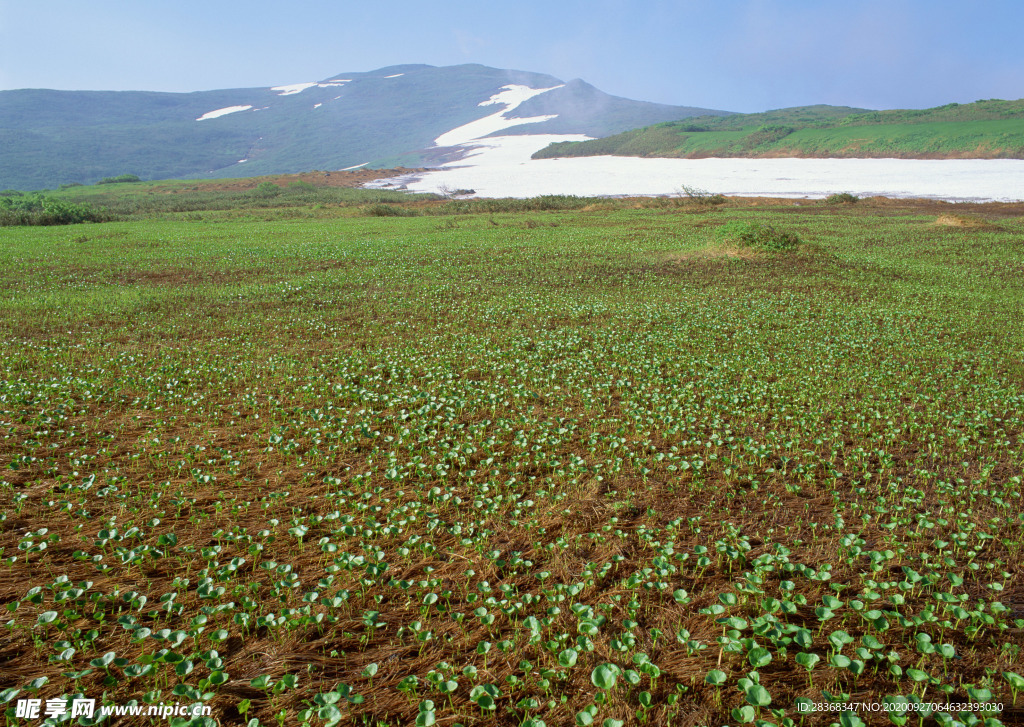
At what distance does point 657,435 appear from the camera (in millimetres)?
7324

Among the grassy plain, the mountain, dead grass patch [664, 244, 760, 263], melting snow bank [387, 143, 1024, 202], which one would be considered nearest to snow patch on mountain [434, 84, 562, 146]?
the mountain

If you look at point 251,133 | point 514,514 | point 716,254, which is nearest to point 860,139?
point 716,254

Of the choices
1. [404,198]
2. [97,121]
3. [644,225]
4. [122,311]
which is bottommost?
[122,311]

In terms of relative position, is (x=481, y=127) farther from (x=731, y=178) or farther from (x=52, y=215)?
(x=52, y=215)

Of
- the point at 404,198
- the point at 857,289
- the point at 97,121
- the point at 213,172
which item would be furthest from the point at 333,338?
the point at 97,121

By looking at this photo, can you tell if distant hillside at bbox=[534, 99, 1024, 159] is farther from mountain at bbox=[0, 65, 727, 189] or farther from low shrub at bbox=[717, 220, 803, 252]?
low shrub at bbox=[717, 220, 803, 252]

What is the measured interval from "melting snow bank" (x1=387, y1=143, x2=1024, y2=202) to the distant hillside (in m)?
4.17

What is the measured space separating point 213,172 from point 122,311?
163 meters

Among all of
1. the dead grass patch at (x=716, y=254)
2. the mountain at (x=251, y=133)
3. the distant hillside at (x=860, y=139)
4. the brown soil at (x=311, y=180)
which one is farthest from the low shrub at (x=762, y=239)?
the mountain at (x=251, y=133)

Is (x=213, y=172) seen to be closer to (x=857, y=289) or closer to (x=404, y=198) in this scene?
(x=404, y=198)

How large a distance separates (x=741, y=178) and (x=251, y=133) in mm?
166828

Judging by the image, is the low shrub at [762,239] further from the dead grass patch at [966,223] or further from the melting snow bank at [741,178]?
the melting snow bank at [741,178]

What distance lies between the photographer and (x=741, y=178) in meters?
72.2

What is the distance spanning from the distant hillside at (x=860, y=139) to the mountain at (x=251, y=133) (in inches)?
1568
